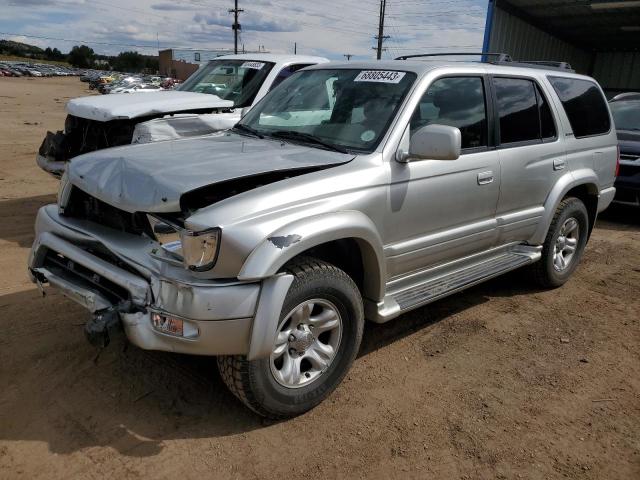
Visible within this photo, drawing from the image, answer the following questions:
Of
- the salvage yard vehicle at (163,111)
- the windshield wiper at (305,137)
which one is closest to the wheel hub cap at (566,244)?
the windshield wiper at (305,137)

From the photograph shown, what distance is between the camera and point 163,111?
6.03 metres

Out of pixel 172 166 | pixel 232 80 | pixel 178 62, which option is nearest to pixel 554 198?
pixel 172 166

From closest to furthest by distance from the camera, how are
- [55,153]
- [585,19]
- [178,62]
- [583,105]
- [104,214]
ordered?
1. [104,214]
2. [583,105]
3. [55,153]
4. [585,19]
5. [178,62]

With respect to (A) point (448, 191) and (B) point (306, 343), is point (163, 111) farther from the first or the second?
(B) point (306, 343)

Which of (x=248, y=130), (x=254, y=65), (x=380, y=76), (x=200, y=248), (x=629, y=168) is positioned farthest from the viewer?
(x=629, y=168)

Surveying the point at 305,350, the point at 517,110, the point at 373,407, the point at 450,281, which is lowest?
the point at 373,407

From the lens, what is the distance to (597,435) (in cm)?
305

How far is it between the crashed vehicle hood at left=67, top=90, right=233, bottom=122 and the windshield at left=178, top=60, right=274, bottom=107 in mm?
489

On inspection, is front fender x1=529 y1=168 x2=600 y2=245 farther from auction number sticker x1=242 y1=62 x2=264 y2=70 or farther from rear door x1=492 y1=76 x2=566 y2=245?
auction number sticker x1=242 y1=62 x2=264 y2=70

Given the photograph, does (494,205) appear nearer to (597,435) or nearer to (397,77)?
(397,77)

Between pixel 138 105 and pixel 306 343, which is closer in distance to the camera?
pixel 306 343

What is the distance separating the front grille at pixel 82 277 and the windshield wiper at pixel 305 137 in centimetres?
150

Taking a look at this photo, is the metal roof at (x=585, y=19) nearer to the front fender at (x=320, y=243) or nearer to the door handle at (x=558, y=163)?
the door handle at (x=558, y=163)

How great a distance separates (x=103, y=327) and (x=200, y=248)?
0.61m
